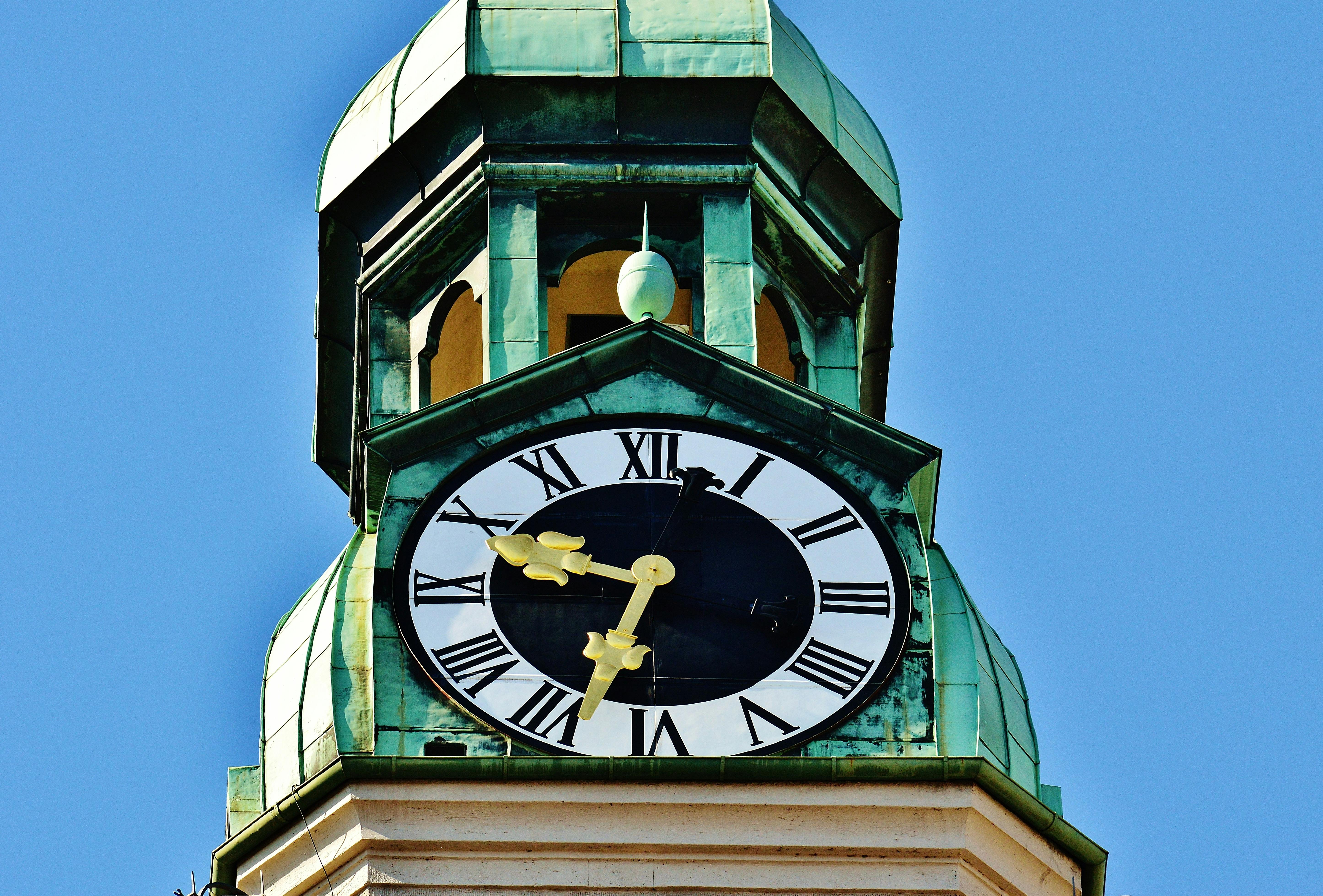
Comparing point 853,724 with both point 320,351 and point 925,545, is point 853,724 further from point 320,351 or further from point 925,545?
point 320,351

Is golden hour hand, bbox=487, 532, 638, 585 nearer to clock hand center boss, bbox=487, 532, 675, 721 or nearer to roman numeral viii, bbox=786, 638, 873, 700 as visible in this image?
clock hand center boss, bbox=487, 532, 675, 721

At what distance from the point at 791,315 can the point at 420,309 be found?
2.09m

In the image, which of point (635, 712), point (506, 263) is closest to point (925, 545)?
point (635, 712)

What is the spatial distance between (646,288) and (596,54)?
6.86 ft

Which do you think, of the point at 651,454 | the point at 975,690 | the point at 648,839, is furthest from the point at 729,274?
the point at 648,839

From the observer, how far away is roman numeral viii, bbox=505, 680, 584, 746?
64.5ft

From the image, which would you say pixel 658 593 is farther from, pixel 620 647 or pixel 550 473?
pixel 550 473

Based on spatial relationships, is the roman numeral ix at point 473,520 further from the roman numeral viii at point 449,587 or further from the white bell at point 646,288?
the white bell at point 646,288

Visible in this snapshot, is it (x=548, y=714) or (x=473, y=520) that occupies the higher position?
(x=473, y=520)

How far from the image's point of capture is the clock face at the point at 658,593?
1978 cm

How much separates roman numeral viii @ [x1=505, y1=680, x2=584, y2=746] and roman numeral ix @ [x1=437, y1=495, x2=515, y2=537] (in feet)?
3.40

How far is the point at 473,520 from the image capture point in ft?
67.6

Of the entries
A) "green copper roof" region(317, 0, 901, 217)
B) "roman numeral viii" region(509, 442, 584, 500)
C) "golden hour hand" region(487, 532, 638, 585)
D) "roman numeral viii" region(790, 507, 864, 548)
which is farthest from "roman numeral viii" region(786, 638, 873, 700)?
"green copper roof" region(317, 0, 901, 217)

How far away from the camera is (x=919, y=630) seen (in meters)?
20.3
